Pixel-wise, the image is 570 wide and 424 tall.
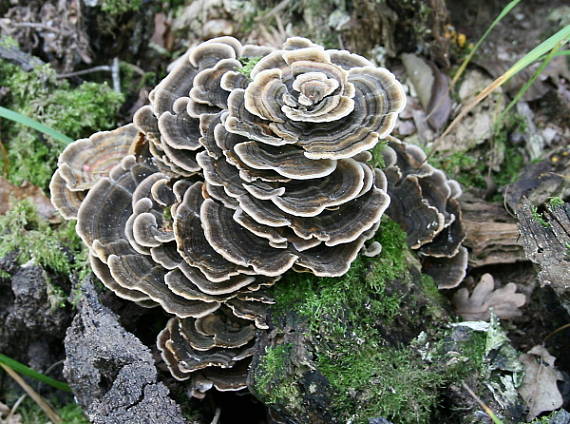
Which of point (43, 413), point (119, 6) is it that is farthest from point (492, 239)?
point (119, 6)

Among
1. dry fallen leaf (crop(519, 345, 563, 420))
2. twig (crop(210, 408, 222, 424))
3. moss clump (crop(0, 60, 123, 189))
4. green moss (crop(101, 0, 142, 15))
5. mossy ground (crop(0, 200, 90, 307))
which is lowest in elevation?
twig (crop(210, 408, 222, 424))

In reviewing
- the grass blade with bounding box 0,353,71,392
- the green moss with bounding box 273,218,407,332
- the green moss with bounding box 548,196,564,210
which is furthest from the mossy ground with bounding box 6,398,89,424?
the green moss with bounding box 548,196,564,210

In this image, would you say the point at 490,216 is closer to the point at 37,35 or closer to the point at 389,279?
the point at 389,279

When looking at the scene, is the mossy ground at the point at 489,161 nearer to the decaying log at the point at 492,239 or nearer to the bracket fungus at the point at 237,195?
the decaying log at the point at 492,239

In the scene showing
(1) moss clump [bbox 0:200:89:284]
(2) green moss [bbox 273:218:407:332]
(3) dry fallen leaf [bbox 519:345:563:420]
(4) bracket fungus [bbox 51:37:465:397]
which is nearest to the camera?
(4) bracket fungus [bbox 51:37:465:397]

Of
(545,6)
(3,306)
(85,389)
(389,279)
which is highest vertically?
(545,6)

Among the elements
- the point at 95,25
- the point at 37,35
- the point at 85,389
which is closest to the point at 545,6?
the point at 95,25

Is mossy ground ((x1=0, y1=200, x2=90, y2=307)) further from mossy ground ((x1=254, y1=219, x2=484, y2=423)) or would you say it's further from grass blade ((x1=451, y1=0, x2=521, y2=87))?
grass blade ((x1=451, y1=0, x2=521, y2=87))
